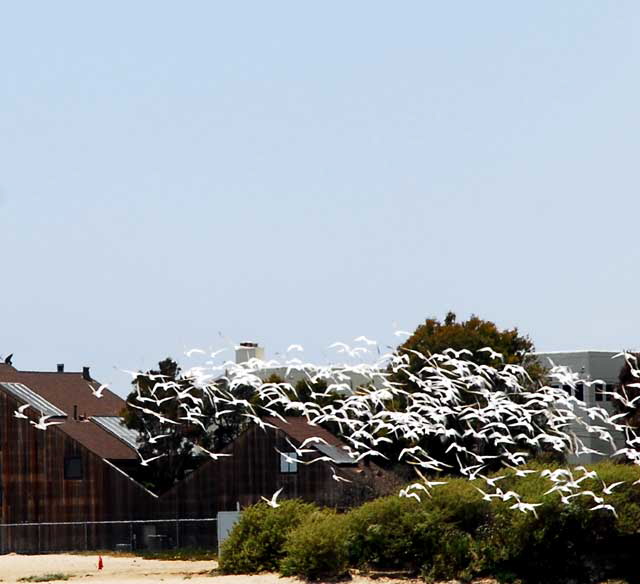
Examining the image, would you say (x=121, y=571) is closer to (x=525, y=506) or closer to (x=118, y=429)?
(x=525, y=506)

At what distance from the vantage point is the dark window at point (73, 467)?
77.0 metres

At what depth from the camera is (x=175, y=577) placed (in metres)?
54.7

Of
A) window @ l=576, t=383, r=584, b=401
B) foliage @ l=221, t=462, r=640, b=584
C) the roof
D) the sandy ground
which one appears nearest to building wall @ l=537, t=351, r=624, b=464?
window @ l=576, t=383, r=584, b=401

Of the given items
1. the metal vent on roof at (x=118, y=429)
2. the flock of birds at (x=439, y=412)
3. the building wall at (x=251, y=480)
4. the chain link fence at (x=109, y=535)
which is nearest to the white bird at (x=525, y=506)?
the flock of birds at (x=439, y=412)

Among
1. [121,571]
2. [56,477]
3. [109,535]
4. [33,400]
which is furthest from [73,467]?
[121,571]

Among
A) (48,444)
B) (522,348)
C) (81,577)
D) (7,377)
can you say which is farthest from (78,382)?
(81,577)

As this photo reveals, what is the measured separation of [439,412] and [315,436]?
47.8ft

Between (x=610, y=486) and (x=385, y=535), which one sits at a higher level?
(x=610, y=486)

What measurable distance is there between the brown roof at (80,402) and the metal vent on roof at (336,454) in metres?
11.3

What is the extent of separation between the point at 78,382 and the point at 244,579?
43.8 meters

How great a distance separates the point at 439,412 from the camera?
60.2 metres

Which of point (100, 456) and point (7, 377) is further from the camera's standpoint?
point (7, 377)

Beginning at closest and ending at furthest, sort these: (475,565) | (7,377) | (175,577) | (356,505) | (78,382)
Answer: (475,565) < (175,577) < (356,505) < (7,377) < (78,382)

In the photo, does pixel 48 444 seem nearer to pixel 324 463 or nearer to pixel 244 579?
pixel 324 463
